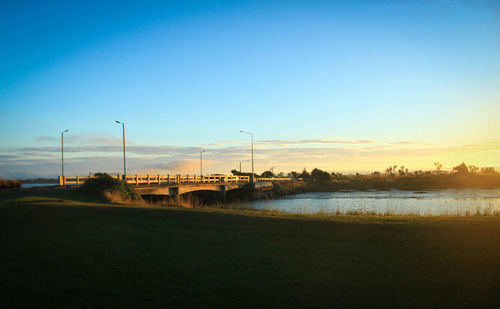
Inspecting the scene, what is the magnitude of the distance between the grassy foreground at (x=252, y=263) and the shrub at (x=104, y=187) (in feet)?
42.0

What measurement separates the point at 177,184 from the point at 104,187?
17.3 metres

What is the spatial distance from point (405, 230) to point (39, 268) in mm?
11342

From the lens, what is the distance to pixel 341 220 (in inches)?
576

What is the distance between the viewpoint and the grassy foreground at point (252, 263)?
714 cm

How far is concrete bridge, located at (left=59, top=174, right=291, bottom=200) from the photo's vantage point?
35544 millimetres

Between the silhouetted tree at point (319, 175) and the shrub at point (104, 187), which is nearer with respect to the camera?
the shrub at point (104, 187)

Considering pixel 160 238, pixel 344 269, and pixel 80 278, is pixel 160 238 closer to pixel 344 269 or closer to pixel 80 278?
pixel 80 278

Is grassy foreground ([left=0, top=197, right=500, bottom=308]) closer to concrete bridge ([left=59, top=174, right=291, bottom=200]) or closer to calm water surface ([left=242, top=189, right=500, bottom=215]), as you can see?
calm water surface ([left=242, top=189, right=500, bottom=215])

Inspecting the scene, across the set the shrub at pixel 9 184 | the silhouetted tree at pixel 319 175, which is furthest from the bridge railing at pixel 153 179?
the silhouetted tree at pixel 319 175

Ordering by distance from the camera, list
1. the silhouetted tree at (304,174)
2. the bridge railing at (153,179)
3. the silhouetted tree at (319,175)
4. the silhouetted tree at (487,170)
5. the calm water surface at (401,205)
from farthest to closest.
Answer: the silhouetted tree at (304,174) → the silhouetted tree at (319,175) → the silhouetted tree at (487,170) → the bridge railing at (153,179) → the calm water surface at (401,205)

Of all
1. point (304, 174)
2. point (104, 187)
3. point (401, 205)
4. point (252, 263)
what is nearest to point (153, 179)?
point (104, 187)

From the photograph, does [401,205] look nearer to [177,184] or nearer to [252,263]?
Result: [177,184]

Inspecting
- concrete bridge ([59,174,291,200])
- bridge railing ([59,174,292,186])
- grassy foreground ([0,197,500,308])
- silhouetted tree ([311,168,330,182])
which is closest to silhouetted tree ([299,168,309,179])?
silhouetted tree ([311,168,330,182])

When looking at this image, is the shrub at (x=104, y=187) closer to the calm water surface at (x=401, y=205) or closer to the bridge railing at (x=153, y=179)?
the bridge railing at (x=153, y=179)
